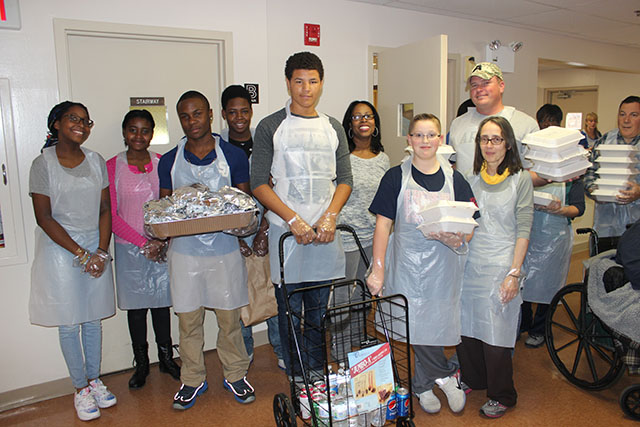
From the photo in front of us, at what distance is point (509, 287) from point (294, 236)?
3.68 ft

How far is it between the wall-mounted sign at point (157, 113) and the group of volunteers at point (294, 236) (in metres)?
0.35

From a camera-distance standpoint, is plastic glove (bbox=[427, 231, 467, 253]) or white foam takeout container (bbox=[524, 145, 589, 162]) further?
white foam takeout container (bbox=[524, 145, 589, 162])

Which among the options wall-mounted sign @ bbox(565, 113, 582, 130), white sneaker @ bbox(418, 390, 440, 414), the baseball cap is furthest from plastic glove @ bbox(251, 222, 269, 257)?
wall-mounted sign @ bbox(565, 113, 582, 130)

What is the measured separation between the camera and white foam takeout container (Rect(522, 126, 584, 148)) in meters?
2.62

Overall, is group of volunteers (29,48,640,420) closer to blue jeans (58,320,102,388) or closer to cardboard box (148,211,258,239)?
blue jeans (58,320,102,388)

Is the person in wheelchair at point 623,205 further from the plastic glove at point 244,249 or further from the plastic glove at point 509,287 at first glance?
the plastic glove at point 244,249

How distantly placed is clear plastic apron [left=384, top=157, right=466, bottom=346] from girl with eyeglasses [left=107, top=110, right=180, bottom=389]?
1399 mm

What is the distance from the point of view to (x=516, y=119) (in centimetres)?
305

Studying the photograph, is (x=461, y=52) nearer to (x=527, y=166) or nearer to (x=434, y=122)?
(x=527, y=166)

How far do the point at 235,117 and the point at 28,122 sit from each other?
120 cm

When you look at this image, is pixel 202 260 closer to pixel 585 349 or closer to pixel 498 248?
pixel 498 248

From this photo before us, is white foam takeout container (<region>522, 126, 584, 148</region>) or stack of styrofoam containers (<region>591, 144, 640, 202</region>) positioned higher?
white foam takeout container (<region>522, 126, 584, 148</region>)

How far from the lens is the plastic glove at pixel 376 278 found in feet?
8.02

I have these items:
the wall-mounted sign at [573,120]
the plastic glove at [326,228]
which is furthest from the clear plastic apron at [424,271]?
the wall-mounted sign at [573,120]
